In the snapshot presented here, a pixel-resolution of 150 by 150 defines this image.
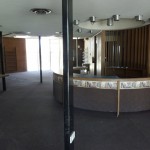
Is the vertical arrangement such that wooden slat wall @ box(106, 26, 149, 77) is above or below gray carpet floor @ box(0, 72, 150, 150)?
above

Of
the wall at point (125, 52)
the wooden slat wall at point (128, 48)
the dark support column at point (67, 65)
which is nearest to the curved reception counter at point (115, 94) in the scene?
the wall at point (125, 52)

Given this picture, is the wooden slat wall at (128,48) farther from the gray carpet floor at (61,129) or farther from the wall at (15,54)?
the wall at (15,54)

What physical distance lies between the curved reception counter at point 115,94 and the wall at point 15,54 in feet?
31.3

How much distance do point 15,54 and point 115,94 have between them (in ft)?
34.6

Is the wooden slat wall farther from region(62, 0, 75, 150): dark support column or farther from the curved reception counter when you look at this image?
region(62, 0, 75, 150): dark support column

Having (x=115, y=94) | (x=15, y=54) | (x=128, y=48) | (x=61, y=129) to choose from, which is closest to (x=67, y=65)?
(x=61, y=129)

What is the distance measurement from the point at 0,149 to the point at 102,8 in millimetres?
3235

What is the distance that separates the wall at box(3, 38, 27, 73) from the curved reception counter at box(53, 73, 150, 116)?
9555mm

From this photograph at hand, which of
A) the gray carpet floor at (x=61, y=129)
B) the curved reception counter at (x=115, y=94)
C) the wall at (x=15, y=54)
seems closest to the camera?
the gray carpet floor at (x=61, y=129)

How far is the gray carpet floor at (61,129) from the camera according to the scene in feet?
9.43

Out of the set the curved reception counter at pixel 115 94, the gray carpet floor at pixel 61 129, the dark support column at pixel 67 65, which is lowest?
the gray carpet floor at pixel 61 129

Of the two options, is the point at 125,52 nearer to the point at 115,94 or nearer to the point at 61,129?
the point at 115,94

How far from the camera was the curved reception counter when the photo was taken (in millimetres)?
4332

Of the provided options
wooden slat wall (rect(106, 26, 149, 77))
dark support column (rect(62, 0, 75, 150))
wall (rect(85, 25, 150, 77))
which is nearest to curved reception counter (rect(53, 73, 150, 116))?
wall (rect(85, 25, 150, 77))
